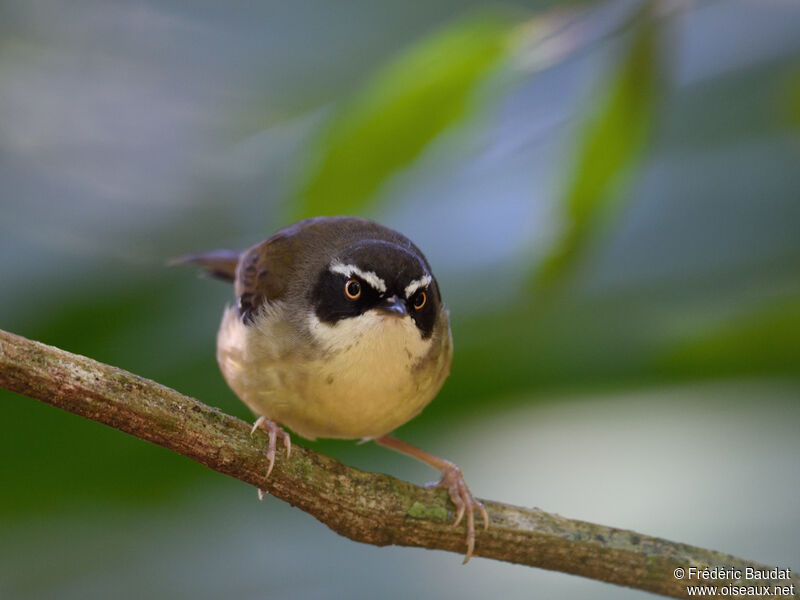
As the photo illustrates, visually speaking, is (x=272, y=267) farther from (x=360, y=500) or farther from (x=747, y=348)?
(x=747, y=348)

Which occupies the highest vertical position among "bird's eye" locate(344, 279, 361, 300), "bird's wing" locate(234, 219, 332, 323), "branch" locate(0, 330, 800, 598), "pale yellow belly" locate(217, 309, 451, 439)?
"bird's wing" locate(234, 219, 332, 323)

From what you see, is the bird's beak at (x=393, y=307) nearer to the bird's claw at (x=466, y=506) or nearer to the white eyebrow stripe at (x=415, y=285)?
the white eyebrow stripe at (x=415, y=285)

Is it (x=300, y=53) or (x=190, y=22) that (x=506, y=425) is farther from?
(x=190, y=22)

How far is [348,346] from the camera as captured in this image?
3242 millimetres

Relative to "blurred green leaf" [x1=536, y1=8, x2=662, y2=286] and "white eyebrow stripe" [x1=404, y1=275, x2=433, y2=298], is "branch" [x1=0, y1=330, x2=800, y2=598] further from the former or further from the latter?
"blurred green leaf" [x1=536, y1=8, x2=662, y2=286]

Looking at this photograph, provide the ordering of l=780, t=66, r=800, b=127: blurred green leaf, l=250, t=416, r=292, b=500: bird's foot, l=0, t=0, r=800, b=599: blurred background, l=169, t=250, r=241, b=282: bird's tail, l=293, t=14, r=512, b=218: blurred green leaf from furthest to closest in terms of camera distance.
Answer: l=780, t=66, r=800, b=127: blurred green leaf < l=169, t=250, r=241, b=282: bird's tail < l=0, t=0, r=800, b=599: blurred background < l=293, t=14, r=512, b=218: blurred green leaf < l=250, t=416, r=292, b=500: bird's foot

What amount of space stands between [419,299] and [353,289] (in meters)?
0.23

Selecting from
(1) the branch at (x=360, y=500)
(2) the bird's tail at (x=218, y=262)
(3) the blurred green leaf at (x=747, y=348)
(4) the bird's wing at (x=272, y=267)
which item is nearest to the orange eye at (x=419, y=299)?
(4) the bird's wing at (x=272, y=267)

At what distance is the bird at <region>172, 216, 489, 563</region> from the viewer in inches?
128

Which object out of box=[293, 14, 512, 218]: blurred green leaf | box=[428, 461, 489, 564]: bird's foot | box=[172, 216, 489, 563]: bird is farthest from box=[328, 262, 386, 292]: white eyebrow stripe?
box=[428, 461, 489, 564]: bird's foot

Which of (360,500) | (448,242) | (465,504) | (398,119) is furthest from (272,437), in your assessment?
(448,242)

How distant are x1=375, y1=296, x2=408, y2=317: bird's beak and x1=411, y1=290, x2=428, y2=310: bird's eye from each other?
0.20 feet

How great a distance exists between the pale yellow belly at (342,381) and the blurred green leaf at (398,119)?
63 cm

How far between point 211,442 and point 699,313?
3736 mm
